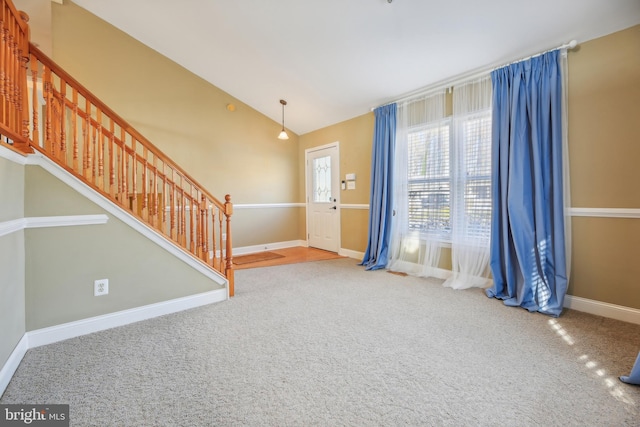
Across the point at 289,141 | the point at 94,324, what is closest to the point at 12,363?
the point at 94,324

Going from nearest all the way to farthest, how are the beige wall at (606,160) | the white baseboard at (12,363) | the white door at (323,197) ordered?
the white baseboard at (12,363) < the beige wall at (606,160) < the white door at (323,197)

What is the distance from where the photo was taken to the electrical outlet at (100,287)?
7.67 ft

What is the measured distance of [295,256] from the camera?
17.3 feet

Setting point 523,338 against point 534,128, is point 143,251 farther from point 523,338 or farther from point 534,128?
point 534,128

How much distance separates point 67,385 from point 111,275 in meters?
0.95

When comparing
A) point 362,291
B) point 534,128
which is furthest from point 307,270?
point 534,128

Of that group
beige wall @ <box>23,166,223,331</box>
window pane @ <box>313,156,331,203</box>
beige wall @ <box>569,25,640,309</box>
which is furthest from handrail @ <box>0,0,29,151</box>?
beige wall @ <box>569,25,640,309</box>

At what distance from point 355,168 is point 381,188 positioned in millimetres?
858

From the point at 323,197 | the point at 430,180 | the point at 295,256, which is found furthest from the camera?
the point at 323,197

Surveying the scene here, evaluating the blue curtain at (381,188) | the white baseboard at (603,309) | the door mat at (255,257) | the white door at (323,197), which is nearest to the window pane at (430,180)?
the blue curtain at (381,188)

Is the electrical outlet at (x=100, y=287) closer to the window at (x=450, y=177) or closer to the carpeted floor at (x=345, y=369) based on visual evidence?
the carpeted floor at (x=345, y=369)

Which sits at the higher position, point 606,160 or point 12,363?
point 606,160

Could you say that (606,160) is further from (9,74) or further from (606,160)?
(9,74)

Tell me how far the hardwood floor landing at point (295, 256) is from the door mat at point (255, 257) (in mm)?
150
